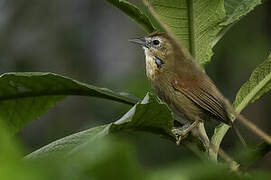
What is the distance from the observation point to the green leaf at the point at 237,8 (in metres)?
2.12

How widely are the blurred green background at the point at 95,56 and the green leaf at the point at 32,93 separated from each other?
269cm

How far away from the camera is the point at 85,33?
7156mm

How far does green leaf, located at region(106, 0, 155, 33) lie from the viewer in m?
2.03

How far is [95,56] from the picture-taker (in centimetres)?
736

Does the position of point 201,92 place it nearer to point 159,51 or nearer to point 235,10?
point 159,51

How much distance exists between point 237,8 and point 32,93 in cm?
82

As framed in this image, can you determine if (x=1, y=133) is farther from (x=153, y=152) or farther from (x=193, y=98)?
(x=153, y=152)

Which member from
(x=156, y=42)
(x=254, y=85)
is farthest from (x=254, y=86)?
(x=156, y=42)

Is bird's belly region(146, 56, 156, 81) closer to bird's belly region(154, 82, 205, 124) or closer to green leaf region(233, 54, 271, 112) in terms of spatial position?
bird's belly region(154, 82, 205, 124)

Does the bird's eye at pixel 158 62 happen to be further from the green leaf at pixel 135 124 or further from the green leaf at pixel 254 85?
the green leaf at pixel 135 124

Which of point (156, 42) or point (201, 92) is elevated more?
point (156, 42)

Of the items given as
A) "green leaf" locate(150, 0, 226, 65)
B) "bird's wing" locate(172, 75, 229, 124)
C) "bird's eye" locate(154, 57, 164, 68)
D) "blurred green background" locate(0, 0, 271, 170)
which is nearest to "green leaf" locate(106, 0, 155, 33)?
"green leaf" locate(150, 0, 226, 65)

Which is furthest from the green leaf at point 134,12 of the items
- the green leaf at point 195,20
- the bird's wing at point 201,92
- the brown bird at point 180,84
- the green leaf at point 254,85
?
the bird's wing at point 201,92

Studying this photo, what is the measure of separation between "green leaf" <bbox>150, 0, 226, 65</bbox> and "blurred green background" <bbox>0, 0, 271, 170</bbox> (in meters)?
2.58
